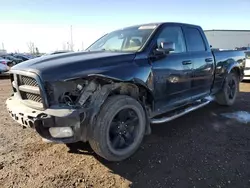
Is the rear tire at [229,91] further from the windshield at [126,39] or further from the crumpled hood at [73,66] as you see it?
the crumpled hood at [73,66]

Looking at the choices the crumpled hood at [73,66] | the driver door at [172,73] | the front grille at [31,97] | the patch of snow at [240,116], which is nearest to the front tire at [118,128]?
the crumpled hood at [73,66]

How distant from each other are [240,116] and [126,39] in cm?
323

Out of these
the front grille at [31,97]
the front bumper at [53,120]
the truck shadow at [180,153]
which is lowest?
the truck shadow at [180,153]

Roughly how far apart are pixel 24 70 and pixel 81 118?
1023 mm

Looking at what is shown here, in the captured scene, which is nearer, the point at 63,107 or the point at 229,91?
the point at 63,107

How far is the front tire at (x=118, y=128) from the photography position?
296cm

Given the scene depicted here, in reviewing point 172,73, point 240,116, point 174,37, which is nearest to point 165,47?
point 172,73

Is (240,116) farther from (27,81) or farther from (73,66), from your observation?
(27,81)

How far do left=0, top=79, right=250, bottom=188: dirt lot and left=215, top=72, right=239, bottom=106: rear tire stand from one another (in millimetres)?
1628

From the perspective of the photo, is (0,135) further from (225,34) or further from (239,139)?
(225,34)

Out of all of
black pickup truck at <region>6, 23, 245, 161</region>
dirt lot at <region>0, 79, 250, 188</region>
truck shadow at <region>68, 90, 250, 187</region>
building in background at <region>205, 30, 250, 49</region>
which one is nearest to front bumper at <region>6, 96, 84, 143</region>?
black pickup truck at <region>6, 23, 245, 161</region>

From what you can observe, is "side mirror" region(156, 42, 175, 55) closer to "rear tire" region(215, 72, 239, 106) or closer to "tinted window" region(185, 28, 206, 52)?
"tinted window" region(185, 28, 206, 52)

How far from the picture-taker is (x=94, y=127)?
2898 millimetres

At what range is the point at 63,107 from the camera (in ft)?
8.87
